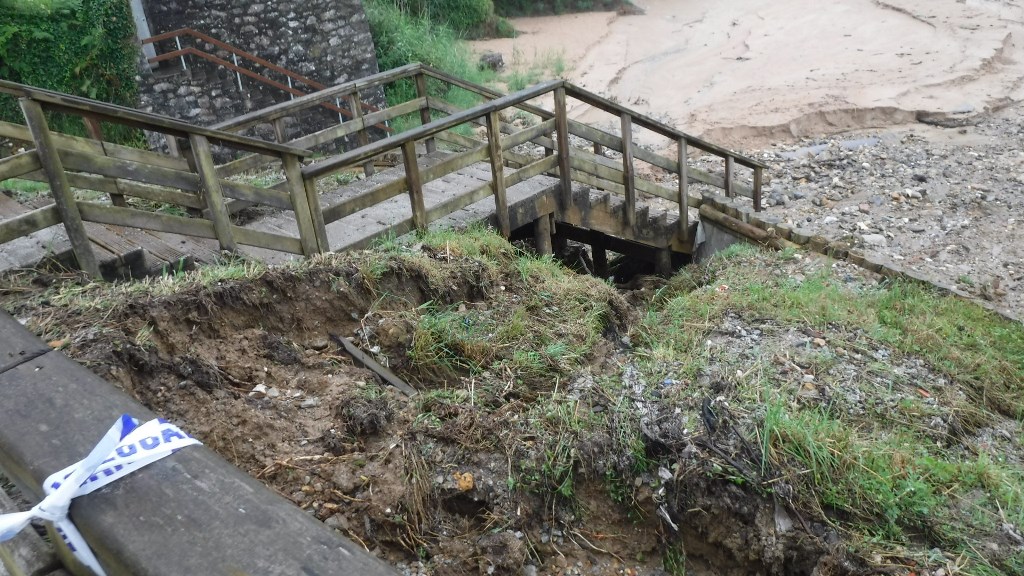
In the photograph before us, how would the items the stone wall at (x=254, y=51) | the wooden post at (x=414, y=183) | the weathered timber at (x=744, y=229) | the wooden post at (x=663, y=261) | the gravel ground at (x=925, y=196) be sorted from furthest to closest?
the stone wall at (x=254, y=51) < the wooden post at (x=663, y=261) < the gravel ground at (x=925, y=196) < the weathered timber at (x=744, y=229) < the wooden post at (x=414, y=183)

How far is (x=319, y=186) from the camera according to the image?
762cm

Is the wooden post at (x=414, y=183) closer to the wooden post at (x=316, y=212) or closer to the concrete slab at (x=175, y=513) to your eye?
the wooden post at (x=316, y=212)

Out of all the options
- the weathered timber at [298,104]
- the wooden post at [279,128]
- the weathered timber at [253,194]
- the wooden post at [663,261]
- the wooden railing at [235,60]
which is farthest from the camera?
the wooden railing at [235,60]

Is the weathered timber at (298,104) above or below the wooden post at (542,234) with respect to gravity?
above

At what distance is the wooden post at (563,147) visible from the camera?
21.8 feet

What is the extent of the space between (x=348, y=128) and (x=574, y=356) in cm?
385

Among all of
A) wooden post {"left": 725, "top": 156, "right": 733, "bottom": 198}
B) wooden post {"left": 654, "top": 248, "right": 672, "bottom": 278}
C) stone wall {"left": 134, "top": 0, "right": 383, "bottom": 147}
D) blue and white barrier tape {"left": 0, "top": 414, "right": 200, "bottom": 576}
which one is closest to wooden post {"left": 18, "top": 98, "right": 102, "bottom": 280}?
blue and white barrier tape {"left": 0, "top": 414, "right": 200, "bottom": 576}

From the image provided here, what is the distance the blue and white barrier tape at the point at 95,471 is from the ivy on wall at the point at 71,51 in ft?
34.6

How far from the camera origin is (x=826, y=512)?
10.8 ft

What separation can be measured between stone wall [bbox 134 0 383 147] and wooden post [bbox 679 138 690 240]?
23.4 feet

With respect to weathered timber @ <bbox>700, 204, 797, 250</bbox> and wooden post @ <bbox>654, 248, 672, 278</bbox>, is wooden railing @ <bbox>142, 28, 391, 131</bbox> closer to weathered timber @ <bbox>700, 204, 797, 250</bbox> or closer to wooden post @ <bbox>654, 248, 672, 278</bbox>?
wooden post @ <bbox>654, 248, 672, 278</bbox>

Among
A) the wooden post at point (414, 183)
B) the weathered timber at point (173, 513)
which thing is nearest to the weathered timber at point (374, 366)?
the wooden post at point (414, 183)

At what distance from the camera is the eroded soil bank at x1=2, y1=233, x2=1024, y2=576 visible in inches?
125

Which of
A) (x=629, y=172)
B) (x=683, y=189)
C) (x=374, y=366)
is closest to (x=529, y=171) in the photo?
(x=629, y=172)
